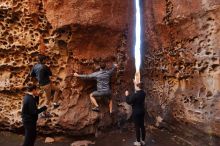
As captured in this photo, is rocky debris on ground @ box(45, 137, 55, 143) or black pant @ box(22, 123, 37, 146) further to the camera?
rocky debris on ground @ box(45, 137, 55, 143)

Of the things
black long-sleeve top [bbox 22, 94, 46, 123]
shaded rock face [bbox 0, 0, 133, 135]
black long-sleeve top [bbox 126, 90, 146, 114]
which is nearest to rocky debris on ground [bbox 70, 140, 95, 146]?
shaded rock face [bbox 0, 0, 133, 135]

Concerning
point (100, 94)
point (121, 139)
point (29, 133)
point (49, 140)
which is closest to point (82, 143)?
point (49, 140)

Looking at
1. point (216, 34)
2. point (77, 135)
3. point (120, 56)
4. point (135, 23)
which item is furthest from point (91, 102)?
point (216, 34)

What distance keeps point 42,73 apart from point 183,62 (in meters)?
3.66

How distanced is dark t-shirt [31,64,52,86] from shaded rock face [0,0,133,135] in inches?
17.8

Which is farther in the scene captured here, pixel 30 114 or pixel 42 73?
pixel 42 73

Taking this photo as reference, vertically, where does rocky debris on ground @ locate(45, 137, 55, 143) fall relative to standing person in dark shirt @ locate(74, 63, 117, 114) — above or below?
below

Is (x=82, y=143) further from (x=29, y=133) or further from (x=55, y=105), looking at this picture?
(x=29, y=133)

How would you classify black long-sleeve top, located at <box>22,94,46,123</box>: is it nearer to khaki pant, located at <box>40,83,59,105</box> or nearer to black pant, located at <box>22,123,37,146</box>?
black pant, located at <box>22,123,37,146</box>

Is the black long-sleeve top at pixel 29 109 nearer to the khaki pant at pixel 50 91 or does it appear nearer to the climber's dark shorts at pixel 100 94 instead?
the khaki pant at pixel 50 91

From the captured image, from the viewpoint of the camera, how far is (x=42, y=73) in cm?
896

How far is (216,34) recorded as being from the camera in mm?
7742

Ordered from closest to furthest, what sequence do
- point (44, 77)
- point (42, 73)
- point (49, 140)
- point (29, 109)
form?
point (29, 109), point (42, 73), point (44, 77), point (49, 140)

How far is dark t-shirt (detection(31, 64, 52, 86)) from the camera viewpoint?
29.3 ft
